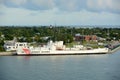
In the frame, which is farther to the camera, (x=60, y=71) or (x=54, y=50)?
(x=54, y=50)

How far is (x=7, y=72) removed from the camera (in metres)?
11.1

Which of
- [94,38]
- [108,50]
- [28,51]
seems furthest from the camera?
[94,38]

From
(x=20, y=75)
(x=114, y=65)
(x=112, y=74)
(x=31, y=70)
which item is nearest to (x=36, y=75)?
(x=20, y=75)

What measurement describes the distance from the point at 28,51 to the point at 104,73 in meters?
7.21

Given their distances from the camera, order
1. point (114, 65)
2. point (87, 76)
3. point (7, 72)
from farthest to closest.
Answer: point (114, 65), point (7, 72), point (87, 76)

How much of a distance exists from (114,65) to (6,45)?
25.5 ft

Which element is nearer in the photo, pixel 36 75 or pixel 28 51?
pixel 36 75

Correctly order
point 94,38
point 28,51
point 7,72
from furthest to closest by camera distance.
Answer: point 94,38 → point 28,51 → point 7,72

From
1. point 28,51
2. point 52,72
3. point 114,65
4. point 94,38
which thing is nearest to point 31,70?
point 52,72

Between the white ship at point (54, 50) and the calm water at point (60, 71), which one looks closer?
the calm water at point (60, 71)

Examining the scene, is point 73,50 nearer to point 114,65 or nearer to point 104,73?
point 114,65

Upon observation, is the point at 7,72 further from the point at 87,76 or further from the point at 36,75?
the point at 87,76

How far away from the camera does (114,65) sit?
13.0 meters

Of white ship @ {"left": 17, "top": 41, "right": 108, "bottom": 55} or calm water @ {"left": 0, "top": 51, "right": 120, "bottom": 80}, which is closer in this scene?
calm water @ {"left": 0, "top": 51, "right": 120, "bottom": 80}
